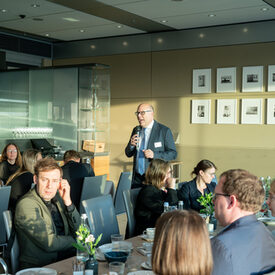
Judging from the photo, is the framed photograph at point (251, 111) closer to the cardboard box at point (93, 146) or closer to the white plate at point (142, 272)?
the cardboard box at point (93, 146)

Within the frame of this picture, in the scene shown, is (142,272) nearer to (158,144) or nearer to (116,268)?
(116,268)

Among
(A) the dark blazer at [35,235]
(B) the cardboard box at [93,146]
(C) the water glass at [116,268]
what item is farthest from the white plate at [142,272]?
(B) the cardboard box at [93,146]

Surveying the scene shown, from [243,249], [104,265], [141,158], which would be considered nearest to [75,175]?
[141,158]

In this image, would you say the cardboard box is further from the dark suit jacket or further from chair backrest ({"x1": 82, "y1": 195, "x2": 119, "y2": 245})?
chair backrest ({"x1": 82, "y1": 195, "x2": 119, "y2": 245})

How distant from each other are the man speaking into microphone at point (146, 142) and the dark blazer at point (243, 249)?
3.13 meters

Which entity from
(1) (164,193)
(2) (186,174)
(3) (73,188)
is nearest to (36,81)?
(2) (186,174)

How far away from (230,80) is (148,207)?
5.08 metres

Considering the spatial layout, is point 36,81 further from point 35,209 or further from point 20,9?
point 35,209

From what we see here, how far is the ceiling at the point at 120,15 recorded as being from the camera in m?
6.97

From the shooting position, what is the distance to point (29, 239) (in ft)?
9.43

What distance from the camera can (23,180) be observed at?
4672 mm

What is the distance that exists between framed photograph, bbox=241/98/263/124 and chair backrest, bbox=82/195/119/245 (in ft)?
16.7

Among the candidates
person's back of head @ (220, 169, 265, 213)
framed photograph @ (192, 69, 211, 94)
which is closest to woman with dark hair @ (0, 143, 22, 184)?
framed photograph @ (192, 69, 211, 94)

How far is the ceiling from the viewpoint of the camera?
22.9 ft
